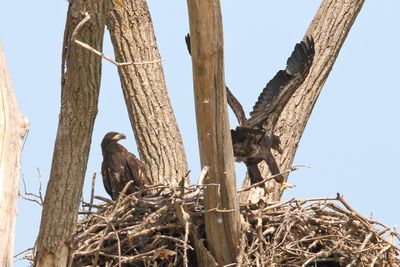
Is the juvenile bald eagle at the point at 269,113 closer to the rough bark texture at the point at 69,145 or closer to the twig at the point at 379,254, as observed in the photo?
the twig at the point at 379,254

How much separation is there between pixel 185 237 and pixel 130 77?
8.62 feet

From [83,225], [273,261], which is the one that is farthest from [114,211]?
[273,261]

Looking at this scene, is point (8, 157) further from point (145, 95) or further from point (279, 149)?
point (279, 149)

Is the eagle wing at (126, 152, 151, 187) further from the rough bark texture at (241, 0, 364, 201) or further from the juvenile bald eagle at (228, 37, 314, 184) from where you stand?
the rough bark texture at (241, 0, 364, 201)

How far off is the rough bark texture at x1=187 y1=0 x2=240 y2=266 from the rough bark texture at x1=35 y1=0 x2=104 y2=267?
667 millimetres

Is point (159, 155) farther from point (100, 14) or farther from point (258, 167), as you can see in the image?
point (100, 14)

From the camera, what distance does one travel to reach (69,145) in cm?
596

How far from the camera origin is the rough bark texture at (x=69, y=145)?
19.3ft

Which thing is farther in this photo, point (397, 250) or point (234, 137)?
point (234, 137)

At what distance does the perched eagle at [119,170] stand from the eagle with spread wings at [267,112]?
952 mm

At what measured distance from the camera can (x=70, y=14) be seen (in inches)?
232

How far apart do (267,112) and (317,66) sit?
4.43ft

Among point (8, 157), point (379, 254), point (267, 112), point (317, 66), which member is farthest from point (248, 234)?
point (317, 66)

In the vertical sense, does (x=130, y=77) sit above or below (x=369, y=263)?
above
